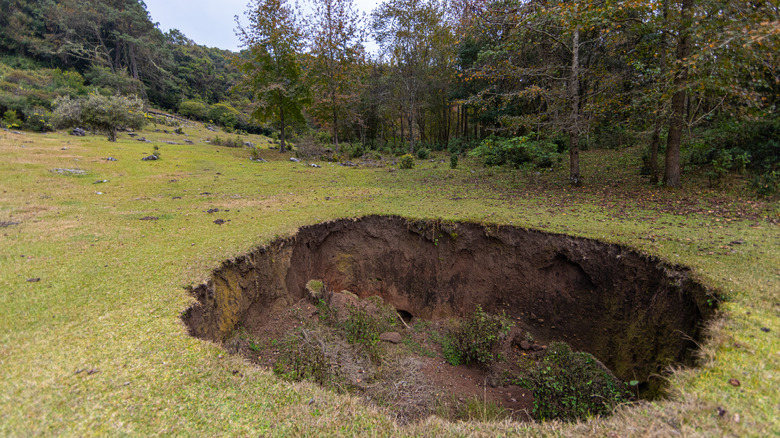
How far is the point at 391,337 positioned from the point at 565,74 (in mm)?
13941

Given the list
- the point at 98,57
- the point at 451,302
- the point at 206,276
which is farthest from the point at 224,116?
the point at 206,276

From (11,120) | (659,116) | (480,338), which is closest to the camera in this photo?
(480,338)

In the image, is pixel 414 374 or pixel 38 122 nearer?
pixel 414 374

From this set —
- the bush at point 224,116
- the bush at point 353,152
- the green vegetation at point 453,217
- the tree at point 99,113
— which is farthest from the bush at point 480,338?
the bush at point 224,116

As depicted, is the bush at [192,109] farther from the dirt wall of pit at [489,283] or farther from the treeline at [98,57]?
the dirt wall of pit at [489,283]

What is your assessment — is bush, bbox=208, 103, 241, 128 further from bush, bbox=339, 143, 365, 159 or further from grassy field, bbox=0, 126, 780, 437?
grassy field, bbox=0, 126, 780, 437

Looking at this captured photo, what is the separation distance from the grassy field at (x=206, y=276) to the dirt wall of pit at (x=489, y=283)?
356 millimetres

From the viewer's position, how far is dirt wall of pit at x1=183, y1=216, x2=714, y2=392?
5.04m

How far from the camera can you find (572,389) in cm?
462

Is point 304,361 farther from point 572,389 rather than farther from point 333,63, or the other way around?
point 333,63

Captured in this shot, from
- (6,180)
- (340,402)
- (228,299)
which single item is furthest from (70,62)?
(340,402)

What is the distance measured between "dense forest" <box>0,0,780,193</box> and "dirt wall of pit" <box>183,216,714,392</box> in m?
4.02

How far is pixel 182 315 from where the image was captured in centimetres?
404

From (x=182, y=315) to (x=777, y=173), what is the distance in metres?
13.6
